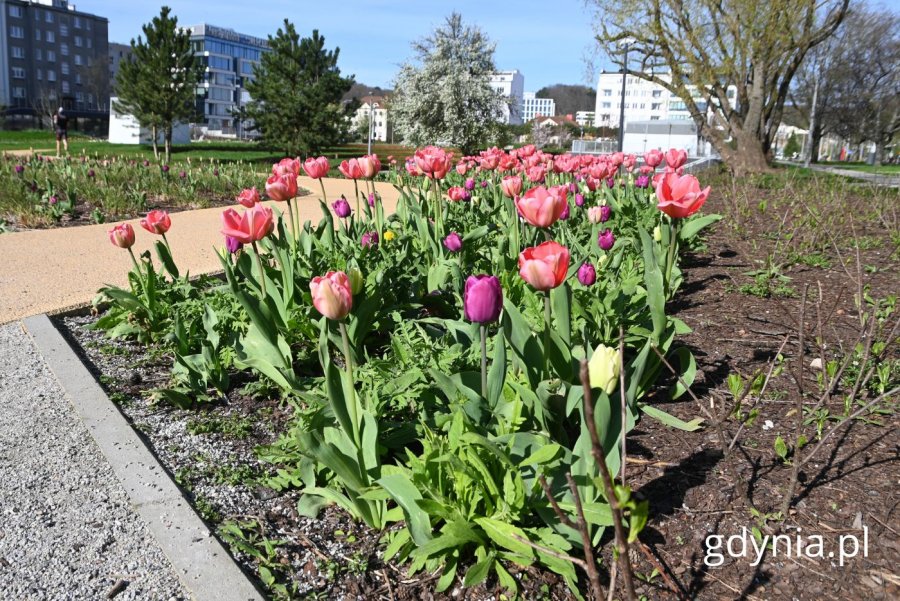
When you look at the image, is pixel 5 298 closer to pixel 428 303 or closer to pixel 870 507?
pixel 428 303

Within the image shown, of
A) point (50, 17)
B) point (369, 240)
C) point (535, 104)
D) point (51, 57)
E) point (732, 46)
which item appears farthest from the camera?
point (535, 104)

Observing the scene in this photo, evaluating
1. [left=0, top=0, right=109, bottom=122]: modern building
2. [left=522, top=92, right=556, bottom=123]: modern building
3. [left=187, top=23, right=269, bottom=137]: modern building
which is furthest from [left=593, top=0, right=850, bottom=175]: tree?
[left=522, top=92, right=556, bottom=123]: modern building

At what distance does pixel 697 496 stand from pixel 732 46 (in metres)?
17.2

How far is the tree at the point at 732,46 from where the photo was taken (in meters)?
15.4

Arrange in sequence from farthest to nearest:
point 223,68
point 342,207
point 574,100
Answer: point 574,100
point 223,68
point 342,207

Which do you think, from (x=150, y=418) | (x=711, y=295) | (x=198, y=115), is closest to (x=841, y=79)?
(x=198, y=115)

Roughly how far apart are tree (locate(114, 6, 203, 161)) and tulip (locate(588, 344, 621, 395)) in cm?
2528

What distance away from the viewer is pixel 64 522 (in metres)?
2.18

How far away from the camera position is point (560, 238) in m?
4.15

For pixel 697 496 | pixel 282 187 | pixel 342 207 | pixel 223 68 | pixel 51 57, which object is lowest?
pixel 697 496

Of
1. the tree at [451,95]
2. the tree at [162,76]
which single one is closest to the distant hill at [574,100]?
the tree at [451,95]

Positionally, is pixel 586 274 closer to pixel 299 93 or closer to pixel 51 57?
pixel 299 93

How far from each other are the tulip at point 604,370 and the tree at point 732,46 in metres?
14.7

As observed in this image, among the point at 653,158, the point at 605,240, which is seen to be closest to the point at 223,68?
the point at 653,158
